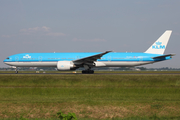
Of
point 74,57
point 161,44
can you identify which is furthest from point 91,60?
point 161,44

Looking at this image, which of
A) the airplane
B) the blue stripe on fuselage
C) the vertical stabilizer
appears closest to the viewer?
the airplane

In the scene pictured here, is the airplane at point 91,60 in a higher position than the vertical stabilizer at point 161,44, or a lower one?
lower

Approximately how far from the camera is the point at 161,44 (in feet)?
125

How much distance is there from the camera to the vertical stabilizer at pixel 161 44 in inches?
1494

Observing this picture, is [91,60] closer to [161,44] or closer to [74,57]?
[74,57]

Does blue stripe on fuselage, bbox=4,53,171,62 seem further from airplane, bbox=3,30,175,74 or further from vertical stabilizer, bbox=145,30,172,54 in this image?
vertical stabilizer, bbox=145,30,172,54

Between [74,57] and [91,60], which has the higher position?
[74,57]

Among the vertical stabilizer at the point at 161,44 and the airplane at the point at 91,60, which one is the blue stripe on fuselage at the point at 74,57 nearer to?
the airplane at the point at 91,60

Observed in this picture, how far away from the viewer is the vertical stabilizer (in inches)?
1494

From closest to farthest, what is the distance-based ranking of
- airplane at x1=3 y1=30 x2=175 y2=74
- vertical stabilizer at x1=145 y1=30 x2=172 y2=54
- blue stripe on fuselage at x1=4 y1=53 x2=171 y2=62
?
airplane at x1=3 y1=30 x2=175 y2=74 < blue stripe on fuselage at x1=4 y1=53 x2=171 y2=62 < vertical stabilizer at x1=145 y1=30 x2=172 y2=54

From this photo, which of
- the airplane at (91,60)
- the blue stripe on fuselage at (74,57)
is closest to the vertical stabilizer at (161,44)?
the airplane at (91,60)

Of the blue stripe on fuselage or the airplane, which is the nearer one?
the airplane

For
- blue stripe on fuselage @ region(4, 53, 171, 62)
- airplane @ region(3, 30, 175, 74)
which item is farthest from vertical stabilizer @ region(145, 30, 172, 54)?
blue stripe on fuselage @ region(4, 53, 171, 62)

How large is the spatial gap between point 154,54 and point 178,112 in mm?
26431
